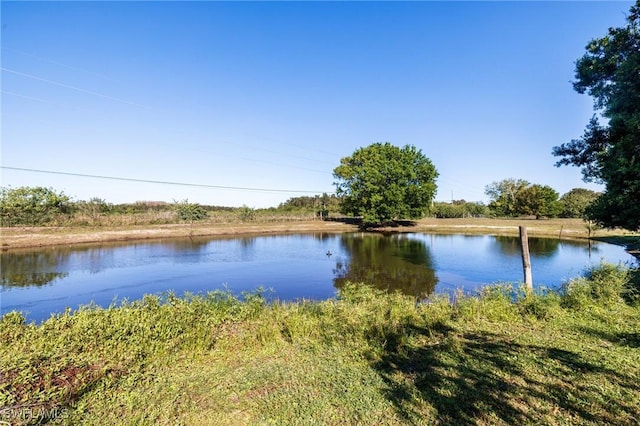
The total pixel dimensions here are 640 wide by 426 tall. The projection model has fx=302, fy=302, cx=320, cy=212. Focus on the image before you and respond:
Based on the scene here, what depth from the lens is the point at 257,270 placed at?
63.5 feet

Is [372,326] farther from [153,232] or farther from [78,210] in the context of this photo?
[78,210]

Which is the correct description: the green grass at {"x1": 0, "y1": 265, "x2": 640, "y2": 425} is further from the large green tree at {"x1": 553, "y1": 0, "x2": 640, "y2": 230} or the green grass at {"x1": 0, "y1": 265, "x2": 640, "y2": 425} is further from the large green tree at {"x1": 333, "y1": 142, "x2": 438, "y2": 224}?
the large green tree at {"x1": 333, "y1": 142, "x2": 438, "y2": 224}

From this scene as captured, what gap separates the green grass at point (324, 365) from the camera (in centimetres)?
388

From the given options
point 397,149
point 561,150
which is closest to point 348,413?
point 561,150

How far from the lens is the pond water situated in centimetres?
1420

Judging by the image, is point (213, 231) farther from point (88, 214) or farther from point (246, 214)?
point (88, 214)

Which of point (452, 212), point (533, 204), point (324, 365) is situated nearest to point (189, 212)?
point (324, 365)

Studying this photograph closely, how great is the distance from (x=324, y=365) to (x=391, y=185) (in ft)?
139

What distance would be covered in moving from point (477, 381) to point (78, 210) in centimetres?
4993

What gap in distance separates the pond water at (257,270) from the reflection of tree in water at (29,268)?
0.17 feet

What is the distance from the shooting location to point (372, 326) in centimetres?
682

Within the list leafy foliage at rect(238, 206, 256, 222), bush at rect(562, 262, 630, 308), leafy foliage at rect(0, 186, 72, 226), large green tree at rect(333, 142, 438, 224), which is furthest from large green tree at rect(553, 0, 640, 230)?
leafy foliage at rect(0, 186, 72, 226)

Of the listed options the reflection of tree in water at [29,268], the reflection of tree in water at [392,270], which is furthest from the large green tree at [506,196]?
the reflection of tree in water at [29,268]

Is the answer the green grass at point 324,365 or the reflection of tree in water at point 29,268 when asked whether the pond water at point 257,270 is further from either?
the green grass at point 324,365
